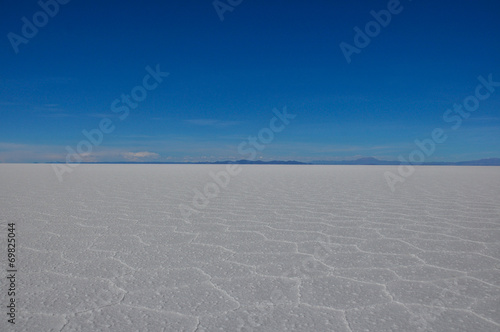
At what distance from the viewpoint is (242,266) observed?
6.15 feet

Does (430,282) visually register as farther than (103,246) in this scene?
No

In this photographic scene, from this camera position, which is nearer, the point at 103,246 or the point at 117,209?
the point at 103,246

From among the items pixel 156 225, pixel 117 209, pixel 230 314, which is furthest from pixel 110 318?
pixel 117 209

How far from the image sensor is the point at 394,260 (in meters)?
1.99

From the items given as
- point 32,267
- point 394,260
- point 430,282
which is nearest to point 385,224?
point 394,260

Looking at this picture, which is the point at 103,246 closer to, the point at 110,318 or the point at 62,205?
the point at 110,318

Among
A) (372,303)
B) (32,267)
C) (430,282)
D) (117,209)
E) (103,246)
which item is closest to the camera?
(372,303)

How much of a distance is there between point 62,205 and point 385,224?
3.80 metres

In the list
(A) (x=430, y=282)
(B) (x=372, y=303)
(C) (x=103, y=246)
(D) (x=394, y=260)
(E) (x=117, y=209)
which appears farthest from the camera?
(E) (x=117, y=209)

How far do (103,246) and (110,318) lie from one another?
112cm

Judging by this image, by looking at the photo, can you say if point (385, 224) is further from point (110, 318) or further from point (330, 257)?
point (110, 318)

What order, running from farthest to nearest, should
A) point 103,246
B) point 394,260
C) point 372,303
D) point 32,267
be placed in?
1. point 103,246
2. point 394,260
3. point 32,267
4. point 372,303

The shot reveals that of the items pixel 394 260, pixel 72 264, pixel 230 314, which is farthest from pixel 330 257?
pixel 72 264

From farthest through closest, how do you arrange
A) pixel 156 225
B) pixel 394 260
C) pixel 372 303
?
pixel 156 225 → pixel 394 260 → pixel 372 303
